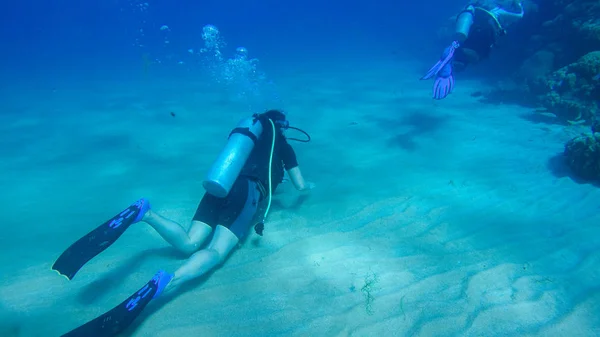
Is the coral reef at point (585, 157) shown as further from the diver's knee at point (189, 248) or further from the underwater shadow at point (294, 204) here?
the diver's knee at point (189, 248)

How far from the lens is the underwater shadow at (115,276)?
358cm

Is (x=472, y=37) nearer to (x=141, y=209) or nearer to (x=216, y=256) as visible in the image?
(x=216, y=256)

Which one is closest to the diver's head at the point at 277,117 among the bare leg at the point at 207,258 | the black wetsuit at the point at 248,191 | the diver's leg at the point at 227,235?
the black wetsuit at the point at 248,191

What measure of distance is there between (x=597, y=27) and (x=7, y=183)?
57.0 ft

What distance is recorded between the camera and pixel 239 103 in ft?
45.6

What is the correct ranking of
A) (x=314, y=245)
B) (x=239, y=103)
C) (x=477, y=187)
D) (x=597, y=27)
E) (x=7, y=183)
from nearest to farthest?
(x=314, y=245), (x=477, y=187), (x=7, y=183), (x=597, y=27), (x=239, y=103)

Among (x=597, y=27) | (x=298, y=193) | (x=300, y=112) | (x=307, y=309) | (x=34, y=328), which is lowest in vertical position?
(x=34, y=328)

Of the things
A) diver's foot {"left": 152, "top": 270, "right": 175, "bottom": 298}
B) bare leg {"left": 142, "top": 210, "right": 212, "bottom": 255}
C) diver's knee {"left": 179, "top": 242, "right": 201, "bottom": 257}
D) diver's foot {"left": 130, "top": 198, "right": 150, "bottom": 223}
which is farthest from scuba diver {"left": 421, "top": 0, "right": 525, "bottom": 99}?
diver's foot {"left": 152, "top": 270, "right": 175, "bottom": 298}

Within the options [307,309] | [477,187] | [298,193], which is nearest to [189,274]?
[307,309]

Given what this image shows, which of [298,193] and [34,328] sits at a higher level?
[298,193]

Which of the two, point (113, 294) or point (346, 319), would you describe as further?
point (113, 294)

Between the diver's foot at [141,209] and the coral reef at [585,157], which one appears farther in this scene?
the coral reef at [585,157]

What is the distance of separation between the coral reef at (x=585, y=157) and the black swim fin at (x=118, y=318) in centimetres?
750

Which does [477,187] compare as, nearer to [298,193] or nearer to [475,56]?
[298,193]
